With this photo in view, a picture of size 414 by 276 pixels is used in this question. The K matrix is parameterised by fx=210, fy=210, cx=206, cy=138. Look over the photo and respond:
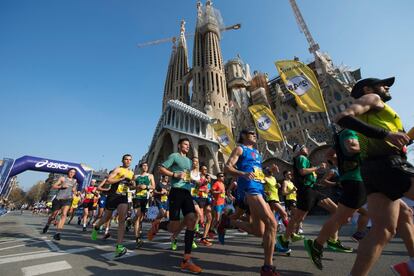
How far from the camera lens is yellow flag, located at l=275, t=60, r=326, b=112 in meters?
12.5

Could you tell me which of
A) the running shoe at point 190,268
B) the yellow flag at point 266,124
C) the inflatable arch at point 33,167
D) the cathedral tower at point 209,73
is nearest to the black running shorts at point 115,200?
the running shoe at point 190,268

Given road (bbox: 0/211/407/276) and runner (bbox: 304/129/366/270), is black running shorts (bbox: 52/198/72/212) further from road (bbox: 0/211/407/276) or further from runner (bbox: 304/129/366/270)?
runner (bbox: 304/129/366/270)

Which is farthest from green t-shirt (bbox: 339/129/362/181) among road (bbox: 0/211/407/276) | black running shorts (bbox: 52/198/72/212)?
black running shorts (bbox: 52/198/72/212)

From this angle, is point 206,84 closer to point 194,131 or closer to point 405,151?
point 194,131

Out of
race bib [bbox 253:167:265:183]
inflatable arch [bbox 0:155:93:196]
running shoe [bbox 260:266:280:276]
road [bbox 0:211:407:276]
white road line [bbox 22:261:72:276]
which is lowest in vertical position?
white road line [bbox 22:261:72:276]

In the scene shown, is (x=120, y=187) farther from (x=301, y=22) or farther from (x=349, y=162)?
(x=301, y=22)

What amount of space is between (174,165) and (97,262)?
215cm

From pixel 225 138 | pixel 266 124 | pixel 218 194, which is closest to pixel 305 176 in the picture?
pixel 218 194

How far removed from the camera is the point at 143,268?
3.28m

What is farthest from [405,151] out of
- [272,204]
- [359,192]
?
[272,204]

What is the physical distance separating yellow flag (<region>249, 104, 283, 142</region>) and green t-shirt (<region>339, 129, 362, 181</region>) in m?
12.7

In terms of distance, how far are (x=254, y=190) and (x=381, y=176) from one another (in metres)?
1.53

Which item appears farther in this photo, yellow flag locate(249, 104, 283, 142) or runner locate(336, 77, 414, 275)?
yellow flag locate(249, 104, 283, 142)

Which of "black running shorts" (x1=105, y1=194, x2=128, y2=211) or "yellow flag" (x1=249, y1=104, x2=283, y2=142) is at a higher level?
"yellow flag" (x1=249, y1=104, x2=283, y2=142)
